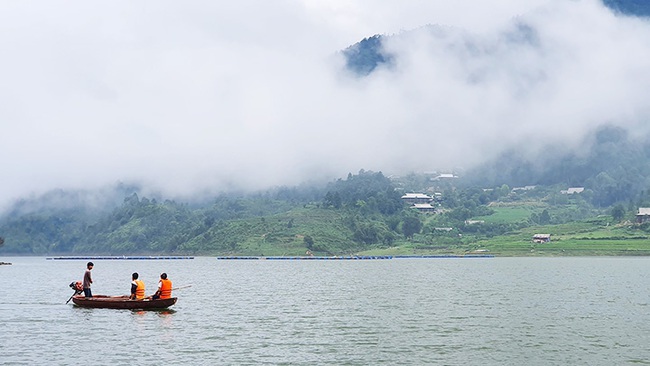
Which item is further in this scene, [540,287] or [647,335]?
[540,287]

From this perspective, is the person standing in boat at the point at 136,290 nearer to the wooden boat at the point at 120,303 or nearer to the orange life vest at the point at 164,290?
the wooden boat at the point at 120,303

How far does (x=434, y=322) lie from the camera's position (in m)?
76.6

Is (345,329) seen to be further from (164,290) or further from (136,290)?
(136,290)

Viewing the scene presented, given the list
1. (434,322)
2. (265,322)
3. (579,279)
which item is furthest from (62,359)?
(579,279)

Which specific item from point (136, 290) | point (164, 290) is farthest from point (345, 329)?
point (136, 290)

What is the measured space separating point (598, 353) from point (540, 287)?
6850 cm

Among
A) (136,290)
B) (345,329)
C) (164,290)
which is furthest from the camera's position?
(136,290)

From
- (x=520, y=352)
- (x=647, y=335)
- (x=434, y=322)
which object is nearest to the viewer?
(x=520, y=352)

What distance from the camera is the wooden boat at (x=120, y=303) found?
8344 centimetres

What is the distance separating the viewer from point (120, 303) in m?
85.1

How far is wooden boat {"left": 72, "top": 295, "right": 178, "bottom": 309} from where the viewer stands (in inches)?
3285

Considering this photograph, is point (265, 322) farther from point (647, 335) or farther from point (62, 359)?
point (647, 335)

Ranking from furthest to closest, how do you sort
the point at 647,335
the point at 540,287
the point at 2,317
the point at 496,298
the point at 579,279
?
the point at 579,279 → the point at 540,287 → the point at 496,298 → the point at 2,317 → the point at 647,335

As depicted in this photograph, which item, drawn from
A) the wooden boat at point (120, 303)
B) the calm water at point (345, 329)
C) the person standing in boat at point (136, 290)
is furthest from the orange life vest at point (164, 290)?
the person standing in boat at point (136, 290)
